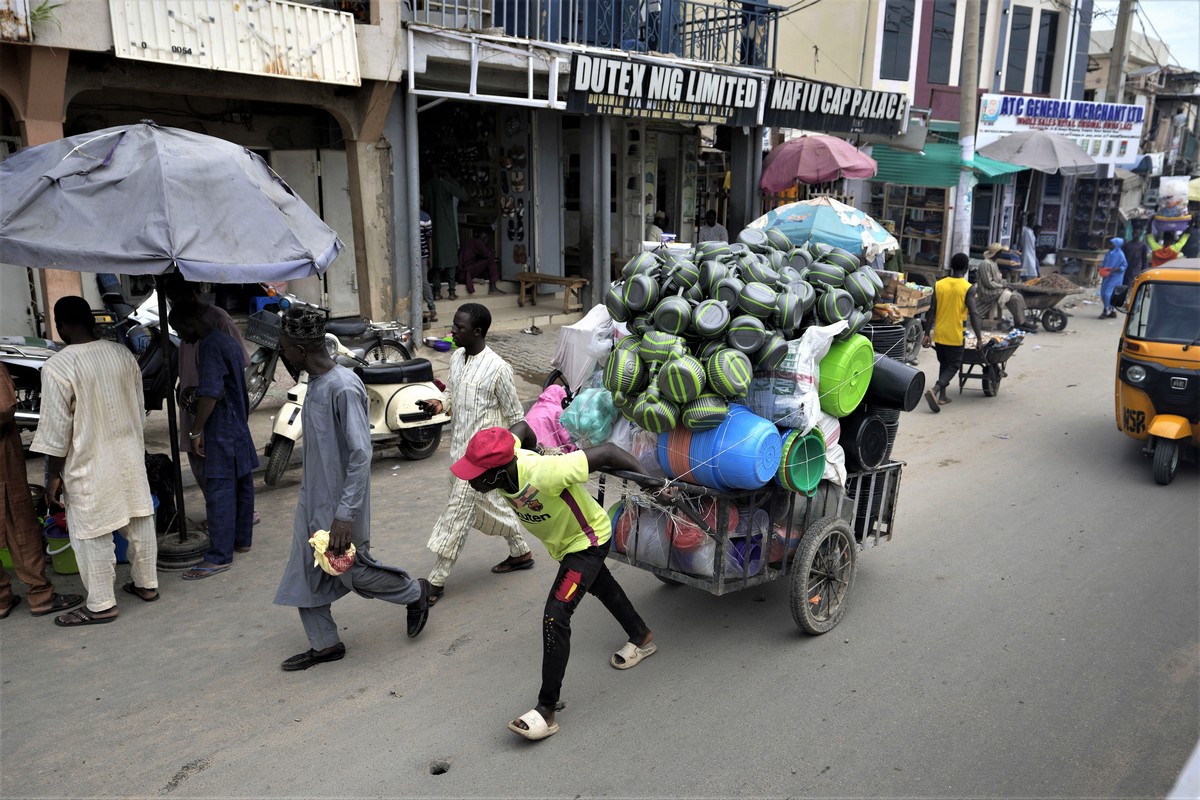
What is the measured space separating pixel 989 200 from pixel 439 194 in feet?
53.0

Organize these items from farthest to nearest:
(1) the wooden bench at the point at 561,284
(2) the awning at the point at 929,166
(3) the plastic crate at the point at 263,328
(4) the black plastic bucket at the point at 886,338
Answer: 1. (2) the awning at the point at 929,166
2. (1) the wooden bench at the point at 561,284
3. (3) the plastic crate at the point at 263,328
4. (4) the black plastic bucket at the point at 886,338

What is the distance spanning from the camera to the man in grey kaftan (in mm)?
4309

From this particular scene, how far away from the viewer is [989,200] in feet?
79.2

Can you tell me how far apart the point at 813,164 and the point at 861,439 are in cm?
1201

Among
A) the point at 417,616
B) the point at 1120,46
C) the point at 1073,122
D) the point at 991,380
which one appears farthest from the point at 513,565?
the point at 1120,46

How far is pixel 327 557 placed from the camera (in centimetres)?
422

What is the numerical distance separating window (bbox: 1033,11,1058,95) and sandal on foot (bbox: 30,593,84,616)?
27.5m

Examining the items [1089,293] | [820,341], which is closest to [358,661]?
[820,341]

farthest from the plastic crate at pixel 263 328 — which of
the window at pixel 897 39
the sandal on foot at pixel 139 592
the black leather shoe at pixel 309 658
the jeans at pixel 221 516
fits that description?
the window at pixel 897 39

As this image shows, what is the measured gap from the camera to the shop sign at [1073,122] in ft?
73.1

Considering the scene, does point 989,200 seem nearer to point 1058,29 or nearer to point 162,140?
point 1058,29

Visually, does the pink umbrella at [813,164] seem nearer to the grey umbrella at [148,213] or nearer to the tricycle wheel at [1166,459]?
the tricycle wheel at [1166,459]

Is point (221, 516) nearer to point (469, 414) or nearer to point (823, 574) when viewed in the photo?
point (469, 414)

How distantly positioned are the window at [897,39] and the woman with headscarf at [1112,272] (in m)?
7.18
